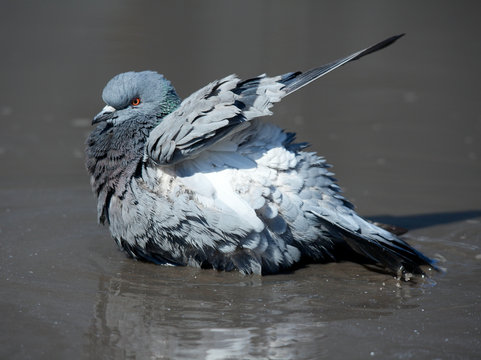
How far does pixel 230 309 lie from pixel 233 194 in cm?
76

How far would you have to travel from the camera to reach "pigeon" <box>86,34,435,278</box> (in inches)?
171

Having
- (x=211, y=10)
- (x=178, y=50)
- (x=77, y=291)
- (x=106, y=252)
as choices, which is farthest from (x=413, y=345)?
(x=211, y=10)

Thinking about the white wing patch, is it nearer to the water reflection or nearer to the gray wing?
the gray wing

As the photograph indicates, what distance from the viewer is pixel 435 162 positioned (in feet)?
22.7

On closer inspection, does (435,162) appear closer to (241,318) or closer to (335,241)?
(335,241)

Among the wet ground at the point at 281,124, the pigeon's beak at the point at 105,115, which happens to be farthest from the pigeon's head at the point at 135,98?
the wet ground at the point at 281,124

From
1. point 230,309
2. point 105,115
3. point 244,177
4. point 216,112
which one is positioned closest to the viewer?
point 230,309

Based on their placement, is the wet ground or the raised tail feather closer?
the wet ground

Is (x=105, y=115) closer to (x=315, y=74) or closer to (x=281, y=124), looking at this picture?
(x=315, y=74)

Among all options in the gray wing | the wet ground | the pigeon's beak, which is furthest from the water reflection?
the pigeon's beak

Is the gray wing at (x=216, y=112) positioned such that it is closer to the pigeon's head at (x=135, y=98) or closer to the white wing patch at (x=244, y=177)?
the white wing patch at (x=244, y=177)

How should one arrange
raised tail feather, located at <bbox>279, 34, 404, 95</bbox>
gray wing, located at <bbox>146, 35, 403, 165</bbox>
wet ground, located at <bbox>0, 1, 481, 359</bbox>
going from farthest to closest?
raised tail feather, located at <bbox>279, 34, 404, 95</bbox> → gray wing, located at <bbox>146, 35, 403, 165</bbox> → wet ground, located at <bbox>0, 1, 481, 359</bbox>

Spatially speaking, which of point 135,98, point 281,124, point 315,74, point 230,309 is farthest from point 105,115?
point 281,124

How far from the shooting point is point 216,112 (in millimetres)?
4324
